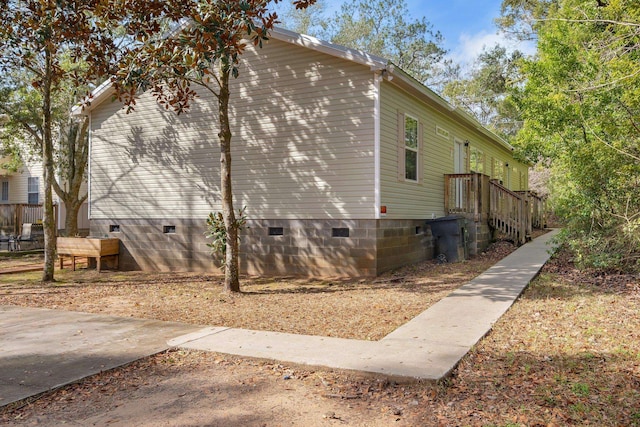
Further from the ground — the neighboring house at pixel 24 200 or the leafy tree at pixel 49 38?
the leafy tree at pixel 49 38

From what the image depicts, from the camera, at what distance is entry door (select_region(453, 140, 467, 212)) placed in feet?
44.7

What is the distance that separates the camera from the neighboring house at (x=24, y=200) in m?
20.5

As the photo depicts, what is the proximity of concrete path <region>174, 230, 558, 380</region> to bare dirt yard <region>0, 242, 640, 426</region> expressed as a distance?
0.13 meters

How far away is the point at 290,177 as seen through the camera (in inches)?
421

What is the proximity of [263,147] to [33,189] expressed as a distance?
17.2 m

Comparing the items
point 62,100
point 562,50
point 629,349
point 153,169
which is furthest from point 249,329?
point 62,100

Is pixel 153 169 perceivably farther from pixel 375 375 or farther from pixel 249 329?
pixel 375 375

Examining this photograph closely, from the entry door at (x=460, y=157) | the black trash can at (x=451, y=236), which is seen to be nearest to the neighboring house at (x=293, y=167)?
the black trash can at (x=451, y=236)

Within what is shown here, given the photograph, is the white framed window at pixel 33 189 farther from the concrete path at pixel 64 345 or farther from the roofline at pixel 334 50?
the concrete path at pixel 64 345

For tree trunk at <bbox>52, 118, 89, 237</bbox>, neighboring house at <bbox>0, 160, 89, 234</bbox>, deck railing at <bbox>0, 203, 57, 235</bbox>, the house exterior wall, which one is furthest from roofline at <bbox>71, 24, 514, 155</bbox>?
the house exterior wall

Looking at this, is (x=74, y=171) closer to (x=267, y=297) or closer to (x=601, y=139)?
(x=267, y=297)

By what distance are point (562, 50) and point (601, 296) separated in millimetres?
6658

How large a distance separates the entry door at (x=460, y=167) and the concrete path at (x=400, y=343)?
638 cm

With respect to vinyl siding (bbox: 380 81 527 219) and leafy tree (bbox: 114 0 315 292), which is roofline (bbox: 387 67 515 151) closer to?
vinyl siding (bbox: 380 81 527 219)
